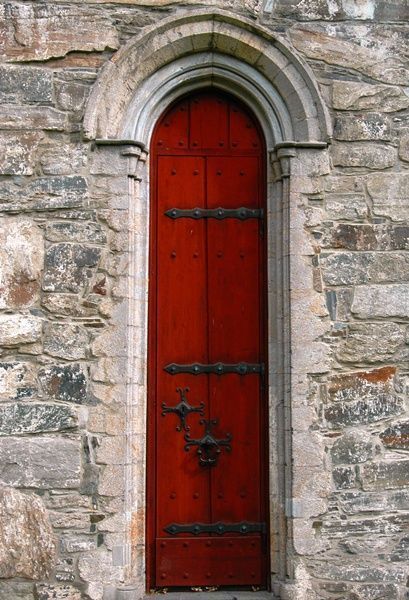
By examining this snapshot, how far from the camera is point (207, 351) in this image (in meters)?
4.65

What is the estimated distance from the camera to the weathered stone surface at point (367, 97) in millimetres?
4621

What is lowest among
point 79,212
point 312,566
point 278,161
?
point 312,566

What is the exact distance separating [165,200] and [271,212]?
67 centimetres

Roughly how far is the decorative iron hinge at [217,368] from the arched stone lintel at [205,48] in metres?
1.41

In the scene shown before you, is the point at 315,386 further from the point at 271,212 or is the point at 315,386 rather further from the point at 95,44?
the point at 95,44

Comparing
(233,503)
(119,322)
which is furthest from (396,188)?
(233,503)

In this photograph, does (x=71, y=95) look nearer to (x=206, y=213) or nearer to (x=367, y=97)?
(x=206, y=213)

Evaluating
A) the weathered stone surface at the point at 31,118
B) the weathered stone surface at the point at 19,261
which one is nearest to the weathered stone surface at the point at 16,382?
the weathered stone surface at the point at 19,261

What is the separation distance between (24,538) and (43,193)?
2.00m

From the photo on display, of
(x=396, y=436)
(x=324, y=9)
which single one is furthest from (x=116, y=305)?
(x=324, y=9)

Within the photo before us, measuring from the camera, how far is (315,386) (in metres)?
4.43

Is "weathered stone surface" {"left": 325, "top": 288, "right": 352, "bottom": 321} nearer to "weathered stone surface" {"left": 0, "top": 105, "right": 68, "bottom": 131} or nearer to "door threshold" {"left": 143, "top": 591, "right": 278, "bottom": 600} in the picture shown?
"door threshold" {"left": 143, "top": 591, "right": 278, "bottom": 600}

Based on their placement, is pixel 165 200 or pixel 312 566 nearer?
pixel 312 566


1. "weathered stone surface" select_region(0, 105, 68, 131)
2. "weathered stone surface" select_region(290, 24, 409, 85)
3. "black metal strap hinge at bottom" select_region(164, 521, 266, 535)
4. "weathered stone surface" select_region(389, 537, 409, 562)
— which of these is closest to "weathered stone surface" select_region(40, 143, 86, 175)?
"weathered stone surface" select_region(0, 105, 68, 131)
